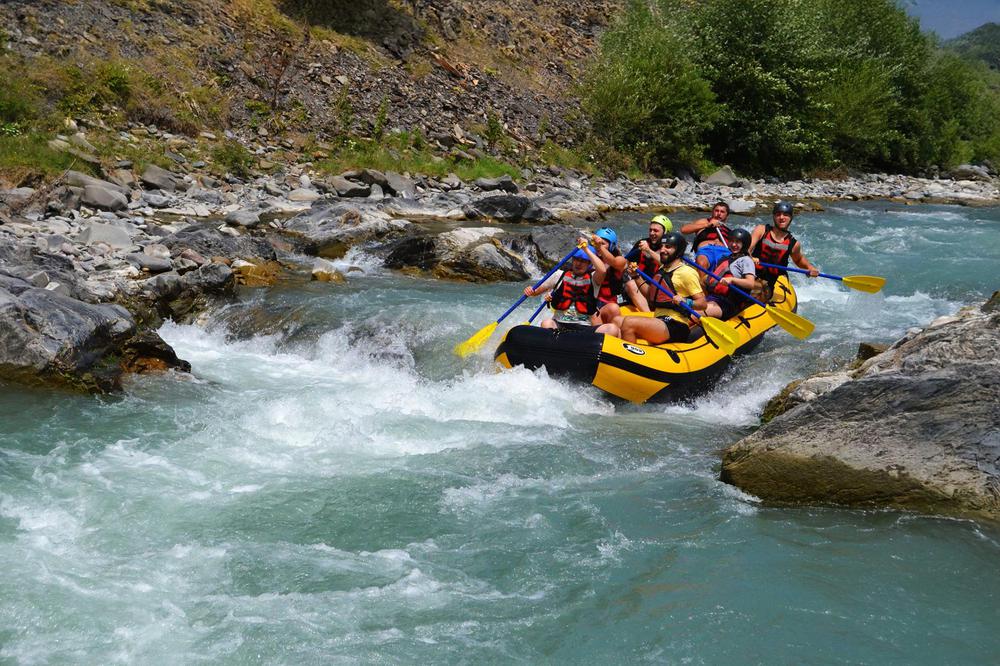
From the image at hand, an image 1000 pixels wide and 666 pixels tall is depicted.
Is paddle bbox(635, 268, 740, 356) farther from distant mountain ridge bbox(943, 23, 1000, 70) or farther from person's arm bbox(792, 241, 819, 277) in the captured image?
distant mountain ridge bbox(943, 23, 1000, 70)

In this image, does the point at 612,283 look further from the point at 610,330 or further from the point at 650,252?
the point at 610,330

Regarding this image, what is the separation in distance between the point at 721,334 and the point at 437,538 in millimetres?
3499

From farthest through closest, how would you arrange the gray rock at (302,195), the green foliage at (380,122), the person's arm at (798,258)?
1. the green foliage at (380,122)
2. the gray rock at (302,195)
3. the person's arm at (798,258)

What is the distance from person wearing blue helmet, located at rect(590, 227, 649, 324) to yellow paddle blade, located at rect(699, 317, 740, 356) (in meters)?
0.53

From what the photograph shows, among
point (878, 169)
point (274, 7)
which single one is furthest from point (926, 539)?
point (878, 169)

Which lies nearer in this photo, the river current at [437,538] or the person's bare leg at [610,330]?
the river current at [437,538]

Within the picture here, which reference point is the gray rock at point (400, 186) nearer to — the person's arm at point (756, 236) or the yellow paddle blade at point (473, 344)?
the person's arm at point (756, 236)

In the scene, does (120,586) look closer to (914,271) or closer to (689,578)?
(689,578)

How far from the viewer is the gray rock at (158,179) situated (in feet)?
43.0

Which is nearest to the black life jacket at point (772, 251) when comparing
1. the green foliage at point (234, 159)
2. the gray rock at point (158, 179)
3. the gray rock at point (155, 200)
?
the gray rock at point (155, 200)

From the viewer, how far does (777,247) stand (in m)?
8.41

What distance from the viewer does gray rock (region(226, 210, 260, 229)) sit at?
11.7m

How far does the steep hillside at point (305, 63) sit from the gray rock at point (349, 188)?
2749 mm

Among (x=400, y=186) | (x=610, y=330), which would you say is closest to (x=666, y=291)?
(x=610, y=330)
